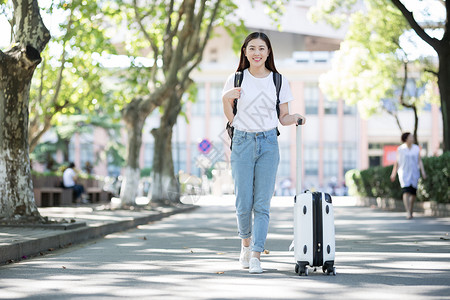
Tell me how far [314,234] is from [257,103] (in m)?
1.30

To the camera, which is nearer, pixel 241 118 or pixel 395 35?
pixel 241 118

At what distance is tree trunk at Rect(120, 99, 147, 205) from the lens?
20.3 metres

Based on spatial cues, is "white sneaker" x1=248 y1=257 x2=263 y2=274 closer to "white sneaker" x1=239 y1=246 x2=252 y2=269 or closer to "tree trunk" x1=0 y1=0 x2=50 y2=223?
"white sneaker" x1=239 y1=246 x2=252 y2=269

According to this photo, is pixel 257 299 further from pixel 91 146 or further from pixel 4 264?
pixel 91 146

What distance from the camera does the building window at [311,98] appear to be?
60.8 m

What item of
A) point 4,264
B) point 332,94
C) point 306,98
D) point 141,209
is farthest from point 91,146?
point 4,264

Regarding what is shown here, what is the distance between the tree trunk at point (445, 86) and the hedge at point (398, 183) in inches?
35.3

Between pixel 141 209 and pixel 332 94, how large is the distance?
18.8 meters

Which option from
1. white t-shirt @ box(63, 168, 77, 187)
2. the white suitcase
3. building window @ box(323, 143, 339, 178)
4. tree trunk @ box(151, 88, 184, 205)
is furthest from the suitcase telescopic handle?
building window @ box(323, 143, 339, 178)

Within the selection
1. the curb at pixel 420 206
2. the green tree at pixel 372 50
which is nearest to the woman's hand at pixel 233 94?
the curb at pixel 420 206

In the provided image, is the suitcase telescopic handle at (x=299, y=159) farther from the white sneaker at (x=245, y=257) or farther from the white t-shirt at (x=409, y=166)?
the white t-shirt at (x=409, y=166)

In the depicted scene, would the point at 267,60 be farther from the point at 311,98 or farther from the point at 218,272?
the point at 311,98

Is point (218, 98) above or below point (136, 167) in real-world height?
above

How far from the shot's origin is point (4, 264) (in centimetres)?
814
